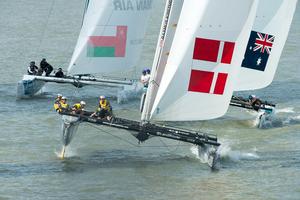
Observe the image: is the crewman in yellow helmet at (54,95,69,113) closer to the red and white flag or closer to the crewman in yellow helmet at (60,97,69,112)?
the crewman in yellow helmet at (60,97,69,112)

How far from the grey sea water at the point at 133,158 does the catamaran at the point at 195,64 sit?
4.86 feet

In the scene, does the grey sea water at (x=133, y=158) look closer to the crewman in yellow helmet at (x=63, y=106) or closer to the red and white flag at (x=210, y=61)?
the crewman in yellow helmet at (x=63, y=106)

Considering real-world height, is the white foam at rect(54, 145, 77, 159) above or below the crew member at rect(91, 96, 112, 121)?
below

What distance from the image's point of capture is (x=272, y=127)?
3731cm

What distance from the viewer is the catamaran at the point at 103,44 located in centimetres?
4053

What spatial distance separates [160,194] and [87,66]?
13282mm

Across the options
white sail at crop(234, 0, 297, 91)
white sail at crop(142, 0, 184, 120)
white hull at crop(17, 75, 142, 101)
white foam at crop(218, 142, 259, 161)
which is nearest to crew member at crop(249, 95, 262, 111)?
white sail at crop(234, 0, 297, 91)

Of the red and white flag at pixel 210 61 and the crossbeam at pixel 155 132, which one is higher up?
the red and white flag at pixel 210 61

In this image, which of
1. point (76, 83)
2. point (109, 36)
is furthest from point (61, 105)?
point (109, 36)

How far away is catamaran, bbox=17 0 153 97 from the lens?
40531mm

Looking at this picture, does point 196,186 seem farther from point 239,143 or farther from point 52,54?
point 52,54

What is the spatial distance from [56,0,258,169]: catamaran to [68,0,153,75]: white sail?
10688mm

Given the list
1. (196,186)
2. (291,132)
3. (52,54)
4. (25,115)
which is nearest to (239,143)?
(291,132)

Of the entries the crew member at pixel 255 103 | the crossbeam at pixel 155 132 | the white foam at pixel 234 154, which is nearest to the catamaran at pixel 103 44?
the crew member at pixel 255 103
